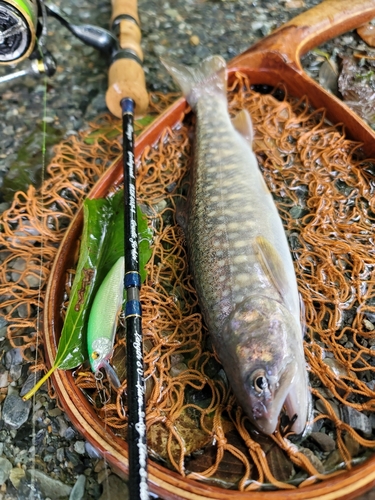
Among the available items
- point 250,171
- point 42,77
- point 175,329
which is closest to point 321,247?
point 250,171

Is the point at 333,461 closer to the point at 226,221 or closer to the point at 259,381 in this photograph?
the point at 259,381

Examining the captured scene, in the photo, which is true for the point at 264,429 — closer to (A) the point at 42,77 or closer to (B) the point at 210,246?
(B) the point at 210,246

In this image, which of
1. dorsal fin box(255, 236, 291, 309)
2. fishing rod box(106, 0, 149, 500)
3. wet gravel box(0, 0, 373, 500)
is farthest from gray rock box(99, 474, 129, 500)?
dorsal fin box(255, 236, 291, 309)

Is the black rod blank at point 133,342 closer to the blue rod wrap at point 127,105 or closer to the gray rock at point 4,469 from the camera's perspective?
the blue rod wrap at point 127,105

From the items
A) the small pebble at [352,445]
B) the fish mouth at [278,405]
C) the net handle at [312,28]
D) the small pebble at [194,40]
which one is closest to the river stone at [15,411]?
the fish mouth at [278,405]

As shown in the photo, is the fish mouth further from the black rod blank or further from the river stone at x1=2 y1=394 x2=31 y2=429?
the river stone at x1=2 y1=394 x2=31 y2=429

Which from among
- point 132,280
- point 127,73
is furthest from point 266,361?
point 127,73
